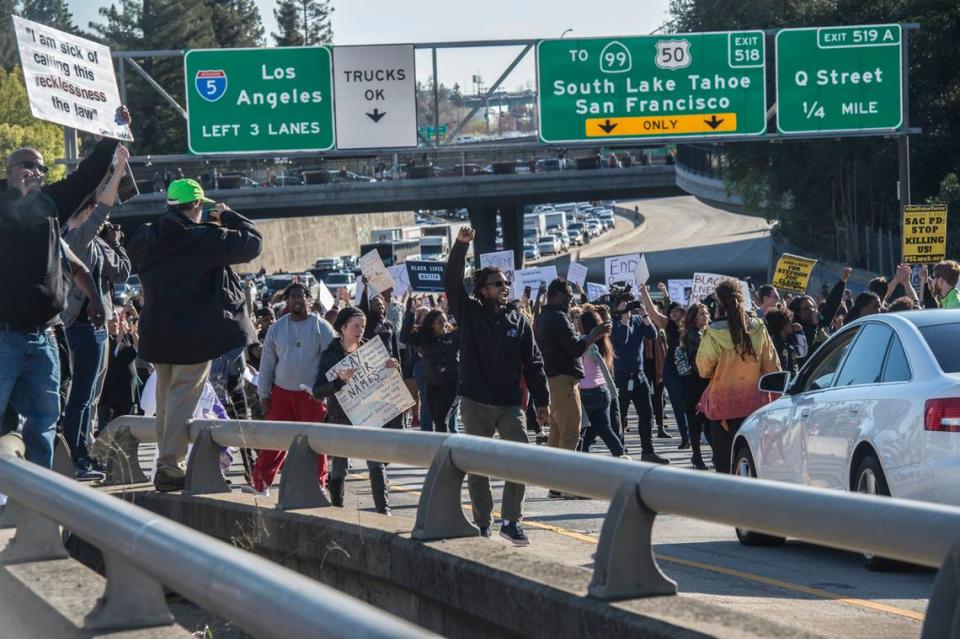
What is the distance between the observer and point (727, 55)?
30516 mm

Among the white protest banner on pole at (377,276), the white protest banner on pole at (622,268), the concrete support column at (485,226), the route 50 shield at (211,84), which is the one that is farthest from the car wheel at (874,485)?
the concrete support column at (485,226)

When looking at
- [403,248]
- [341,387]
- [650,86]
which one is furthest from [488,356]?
[403,248]

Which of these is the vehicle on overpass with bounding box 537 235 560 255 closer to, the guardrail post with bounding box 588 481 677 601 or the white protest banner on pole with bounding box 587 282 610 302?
the white protest banner on pole with bounding box 587 282 610 302

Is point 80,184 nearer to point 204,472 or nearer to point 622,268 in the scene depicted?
point 204,472

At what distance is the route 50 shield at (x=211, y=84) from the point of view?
3030 cm

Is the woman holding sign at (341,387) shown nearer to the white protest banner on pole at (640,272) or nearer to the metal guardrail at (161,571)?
the metal guardrail at (161,571)

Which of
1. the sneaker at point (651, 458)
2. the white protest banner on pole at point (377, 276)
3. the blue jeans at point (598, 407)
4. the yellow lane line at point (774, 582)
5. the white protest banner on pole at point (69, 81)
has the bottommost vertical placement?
the sneaker at point (651, 458)

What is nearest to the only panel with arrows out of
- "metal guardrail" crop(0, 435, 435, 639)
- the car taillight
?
the car taillight

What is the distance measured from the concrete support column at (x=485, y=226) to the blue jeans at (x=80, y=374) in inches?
2497

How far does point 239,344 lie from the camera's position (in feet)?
30.6

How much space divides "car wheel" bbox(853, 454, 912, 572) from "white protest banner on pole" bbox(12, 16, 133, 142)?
493cm

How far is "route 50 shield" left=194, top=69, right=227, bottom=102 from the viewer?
3030 centimetres

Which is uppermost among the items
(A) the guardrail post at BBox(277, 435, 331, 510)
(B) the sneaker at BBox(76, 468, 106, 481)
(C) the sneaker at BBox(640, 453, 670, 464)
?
(A) the guardrail post at BBox(277, 435, 331, 510)

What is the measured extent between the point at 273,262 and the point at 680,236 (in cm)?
3553
